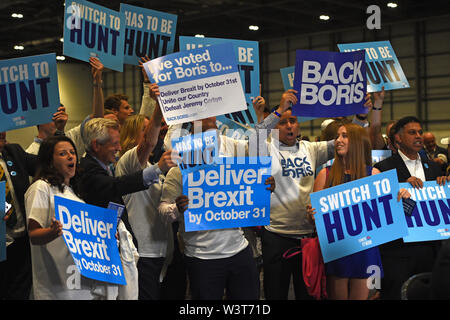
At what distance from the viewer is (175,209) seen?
379cm

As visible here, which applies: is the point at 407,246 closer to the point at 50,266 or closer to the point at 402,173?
the point at 402,173

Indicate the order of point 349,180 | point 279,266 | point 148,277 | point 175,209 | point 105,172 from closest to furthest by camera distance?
point 105,172 < point 175,209 < point 148,277 < point 349,180 < point 279,266

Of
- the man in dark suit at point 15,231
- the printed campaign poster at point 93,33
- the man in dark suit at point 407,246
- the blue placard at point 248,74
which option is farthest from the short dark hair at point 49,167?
the man in dark suit at point 407,246

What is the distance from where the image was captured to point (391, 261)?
4.48 meters

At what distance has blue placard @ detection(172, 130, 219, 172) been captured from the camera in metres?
3.76

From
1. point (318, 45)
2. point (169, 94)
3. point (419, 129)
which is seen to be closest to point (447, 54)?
point (318, 45)

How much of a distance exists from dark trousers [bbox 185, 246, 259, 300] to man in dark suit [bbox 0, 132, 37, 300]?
118 centimetres

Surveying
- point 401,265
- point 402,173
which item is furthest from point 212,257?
point 402,173

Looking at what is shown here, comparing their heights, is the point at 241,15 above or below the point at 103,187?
above

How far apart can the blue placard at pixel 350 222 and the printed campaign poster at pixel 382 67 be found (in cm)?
198

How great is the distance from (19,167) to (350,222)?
2.29m

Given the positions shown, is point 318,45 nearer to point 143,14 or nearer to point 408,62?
point 408,62

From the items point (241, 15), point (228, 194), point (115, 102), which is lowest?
point (228, 194)
